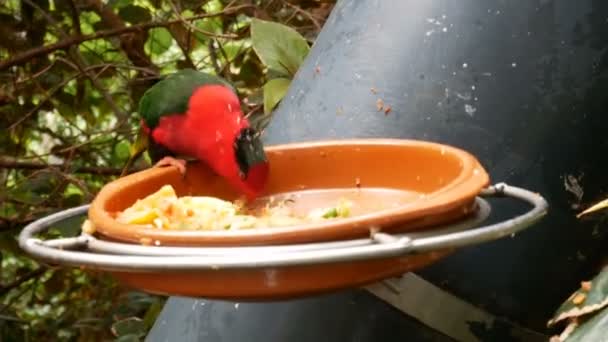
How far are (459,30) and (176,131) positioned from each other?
2.21 feet

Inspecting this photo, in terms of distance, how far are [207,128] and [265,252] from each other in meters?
0.78

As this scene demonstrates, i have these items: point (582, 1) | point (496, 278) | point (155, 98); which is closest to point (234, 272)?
point (496, 278)

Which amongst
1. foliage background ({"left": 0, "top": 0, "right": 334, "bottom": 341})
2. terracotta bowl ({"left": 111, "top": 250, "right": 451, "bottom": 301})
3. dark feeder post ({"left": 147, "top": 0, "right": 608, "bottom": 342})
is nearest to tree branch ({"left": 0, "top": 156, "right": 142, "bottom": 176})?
foliage background ({"left": 0, "top": 0, "right": 334, "bottom": 341})

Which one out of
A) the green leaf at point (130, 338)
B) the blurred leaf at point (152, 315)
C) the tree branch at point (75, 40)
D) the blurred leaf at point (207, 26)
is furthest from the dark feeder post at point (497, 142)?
the blurred leaf at point (207, 26)

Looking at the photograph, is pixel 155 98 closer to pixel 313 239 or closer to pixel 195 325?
pixel 195 325

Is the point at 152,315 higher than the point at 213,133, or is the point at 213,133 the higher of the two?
the point at 213,133

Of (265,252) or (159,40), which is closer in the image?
(265,252)

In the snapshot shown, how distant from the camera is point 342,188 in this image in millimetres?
1078

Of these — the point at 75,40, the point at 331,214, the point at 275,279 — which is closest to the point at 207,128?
the point at 331,214

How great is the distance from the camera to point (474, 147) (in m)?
1.10

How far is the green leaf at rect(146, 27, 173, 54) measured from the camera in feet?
8.60

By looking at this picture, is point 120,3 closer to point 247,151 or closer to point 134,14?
point 134,14

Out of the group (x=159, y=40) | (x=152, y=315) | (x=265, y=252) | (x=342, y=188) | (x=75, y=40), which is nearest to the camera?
(x=265, y=252)

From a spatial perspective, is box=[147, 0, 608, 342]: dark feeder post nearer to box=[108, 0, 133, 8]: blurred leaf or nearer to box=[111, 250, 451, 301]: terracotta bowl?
box=[111, 250, 451, 301]: terracotta bowl
